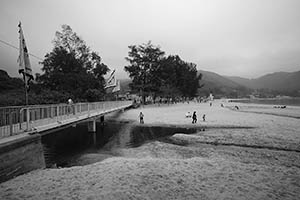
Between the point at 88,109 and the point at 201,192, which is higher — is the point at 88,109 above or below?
above

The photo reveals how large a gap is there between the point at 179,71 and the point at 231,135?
63353mm

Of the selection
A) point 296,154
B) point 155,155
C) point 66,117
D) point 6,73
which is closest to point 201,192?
point 155,155

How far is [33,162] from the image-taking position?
7422mm

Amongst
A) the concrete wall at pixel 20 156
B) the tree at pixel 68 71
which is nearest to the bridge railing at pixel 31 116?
the concrete wall at pixel 20 156

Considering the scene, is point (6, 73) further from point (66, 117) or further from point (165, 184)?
point (165, 184)

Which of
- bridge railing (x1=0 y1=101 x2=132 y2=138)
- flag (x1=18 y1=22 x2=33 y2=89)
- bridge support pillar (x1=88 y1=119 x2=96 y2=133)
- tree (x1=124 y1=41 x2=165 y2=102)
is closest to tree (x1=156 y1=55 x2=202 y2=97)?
tree (x1=124 y1=41 x2=165 y2=102)

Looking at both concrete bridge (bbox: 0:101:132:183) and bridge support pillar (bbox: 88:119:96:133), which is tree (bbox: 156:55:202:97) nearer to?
bridge support pillar (bbox: 88:119:96:133)

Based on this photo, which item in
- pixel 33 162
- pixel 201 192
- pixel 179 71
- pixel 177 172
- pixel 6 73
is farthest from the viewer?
pixel 179 71

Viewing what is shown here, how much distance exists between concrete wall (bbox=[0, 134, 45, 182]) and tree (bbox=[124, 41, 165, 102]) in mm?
52145

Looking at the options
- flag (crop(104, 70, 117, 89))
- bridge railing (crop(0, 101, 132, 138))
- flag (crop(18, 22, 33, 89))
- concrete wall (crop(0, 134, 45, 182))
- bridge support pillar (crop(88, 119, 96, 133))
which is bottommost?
bridge support pillar (crop(88, 119, 96, 133))

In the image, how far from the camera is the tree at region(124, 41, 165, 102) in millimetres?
60156

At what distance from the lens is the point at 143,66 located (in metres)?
61.0

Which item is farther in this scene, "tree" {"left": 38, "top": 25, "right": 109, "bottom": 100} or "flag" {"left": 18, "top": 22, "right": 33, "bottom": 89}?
"tree" {"left": 38, "top": 25, "right": 109, "bottom": 100}

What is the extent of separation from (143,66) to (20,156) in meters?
56.3
